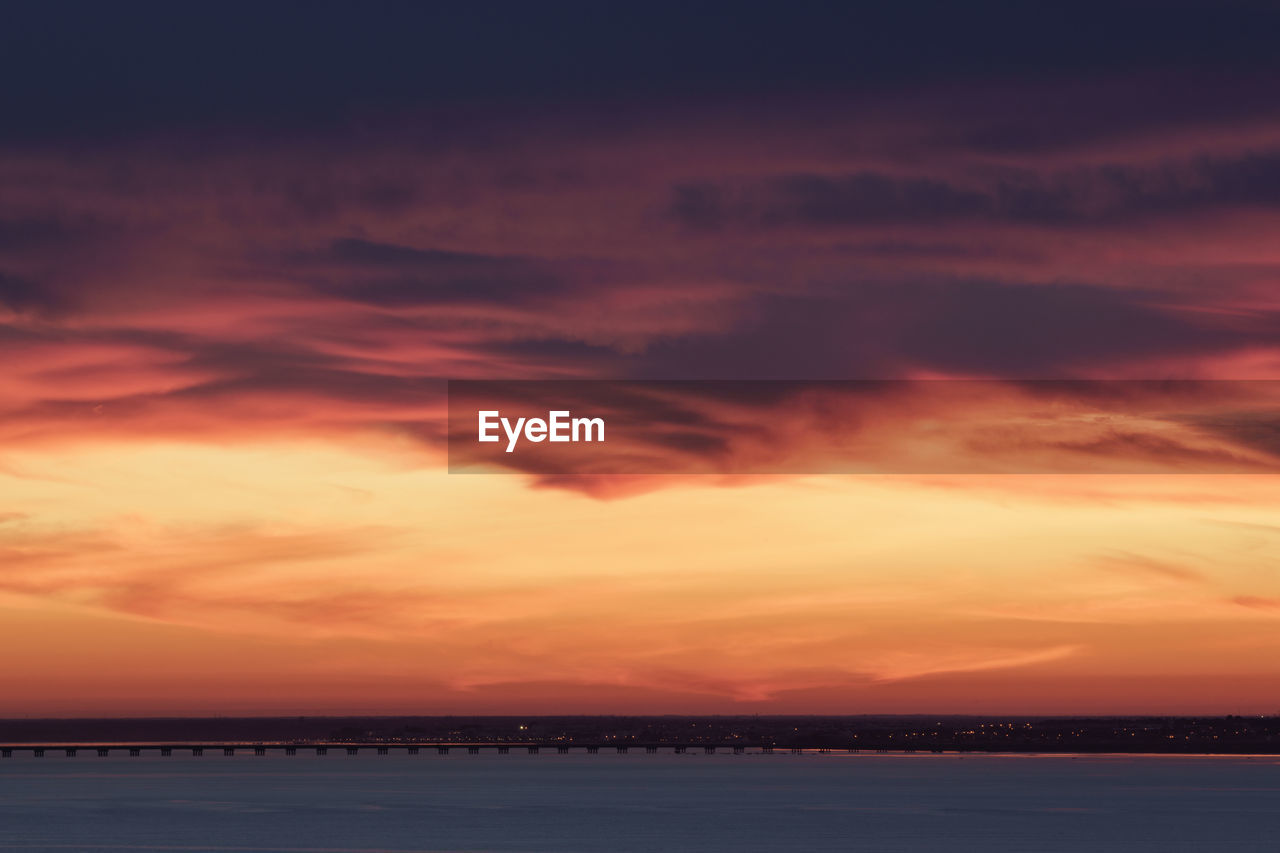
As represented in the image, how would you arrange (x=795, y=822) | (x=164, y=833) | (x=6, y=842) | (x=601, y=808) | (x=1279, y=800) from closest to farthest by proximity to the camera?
(x=6, y=842)
(x=164, y=833)
(x=795, y=822)
(x=601, y=808)
(x=1279, y=800)

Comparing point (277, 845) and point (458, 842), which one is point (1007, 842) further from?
point (277, 845)

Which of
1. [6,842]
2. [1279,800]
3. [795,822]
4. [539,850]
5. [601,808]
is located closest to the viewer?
[539,850]

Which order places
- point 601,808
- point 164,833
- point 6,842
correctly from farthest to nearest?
point 601,808 → point 164,833 → point 6,842

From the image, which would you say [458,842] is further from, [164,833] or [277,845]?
[164,833]

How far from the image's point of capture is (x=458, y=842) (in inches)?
4680

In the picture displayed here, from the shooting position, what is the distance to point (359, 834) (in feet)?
420

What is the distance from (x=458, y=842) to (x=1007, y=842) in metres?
40.3

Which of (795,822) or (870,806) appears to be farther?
(870,806)

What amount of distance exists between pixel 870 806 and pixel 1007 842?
171 ft

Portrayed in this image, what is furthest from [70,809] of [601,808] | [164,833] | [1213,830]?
[1213,830]

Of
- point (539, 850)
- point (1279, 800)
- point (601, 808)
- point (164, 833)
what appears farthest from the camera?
point (1279, 800)

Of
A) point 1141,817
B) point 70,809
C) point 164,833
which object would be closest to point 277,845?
point 164,833

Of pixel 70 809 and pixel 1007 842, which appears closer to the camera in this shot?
pixel 1007 842

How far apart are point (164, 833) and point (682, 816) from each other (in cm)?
4643
